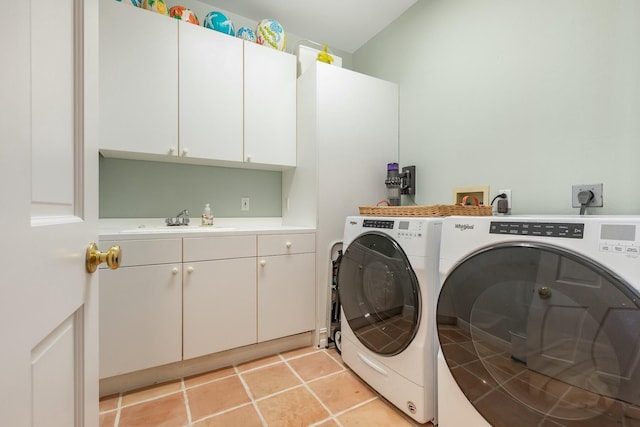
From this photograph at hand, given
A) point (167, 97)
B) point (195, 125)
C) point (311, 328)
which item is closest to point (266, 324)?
point (311, 328)

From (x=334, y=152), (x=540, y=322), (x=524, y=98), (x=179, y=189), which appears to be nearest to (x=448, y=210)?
(x=540, y=322)

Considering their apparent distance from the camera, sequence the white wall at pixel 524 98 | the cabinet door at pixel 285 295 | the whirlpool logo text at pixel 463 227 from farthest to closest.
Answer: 1. the cabinet door at pixel 285 295
2. the white wall at pixel 524 98
3. the whirlpool logo text at pixel 463 227

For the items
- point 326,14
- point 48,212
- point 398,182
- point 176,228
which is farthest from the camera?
point 326,14

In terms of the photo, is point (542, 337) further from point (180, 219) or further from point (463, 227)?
point (180, 219)

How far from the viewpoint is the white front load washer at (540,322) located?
684 mm

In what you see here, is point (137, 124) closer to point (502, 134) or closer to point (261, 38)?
point (261, 38)

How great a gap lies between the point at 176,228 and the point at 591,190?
91.5 inches

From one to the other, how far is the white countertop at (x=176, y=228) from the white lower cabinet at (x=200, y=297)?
3 centimetres

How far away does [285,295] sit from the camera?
6.26ft

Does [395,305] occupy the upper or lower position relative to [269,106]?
lower

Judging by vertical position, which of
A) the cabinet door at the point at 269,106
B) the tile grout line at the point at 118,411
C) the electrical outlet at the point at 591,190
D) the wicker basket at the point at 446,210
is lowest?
the tile grout line at the point at 118,411

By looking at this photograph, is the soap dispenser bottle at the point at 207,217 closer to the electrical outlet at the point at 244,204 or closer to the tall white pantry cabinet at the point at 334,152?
the electrical outlet at the point at 244,204

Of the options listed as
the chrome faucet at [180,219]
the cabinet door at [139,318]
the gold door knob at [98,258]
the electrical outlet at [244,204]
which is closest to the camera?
the gold door knob at [98,258]

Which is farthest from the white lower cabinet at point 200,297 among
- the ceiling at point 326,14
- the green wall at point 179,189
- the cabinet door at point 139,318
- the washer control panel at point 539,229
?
the ceiling at point 326,14
